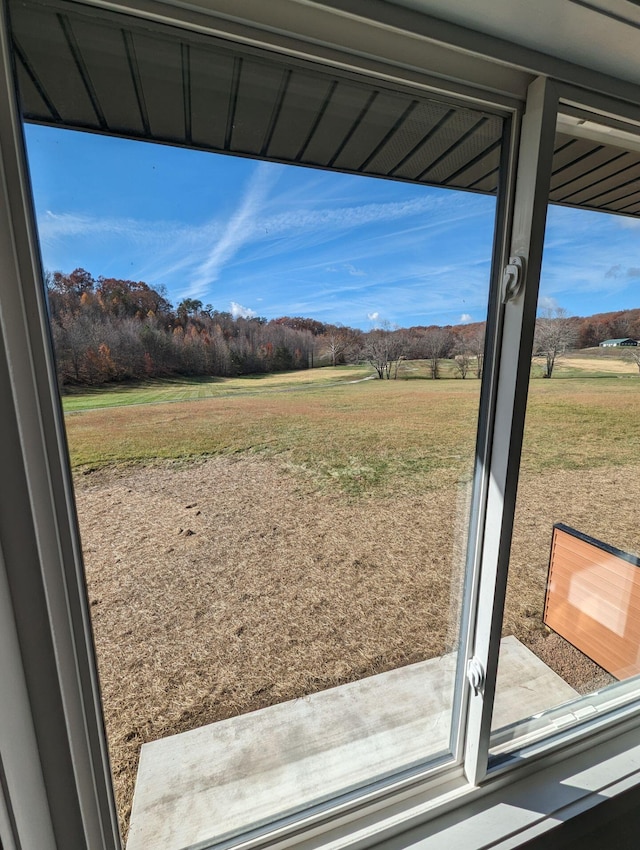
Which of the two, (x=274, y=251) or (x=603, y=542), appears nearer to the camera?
(x=274, y=251)

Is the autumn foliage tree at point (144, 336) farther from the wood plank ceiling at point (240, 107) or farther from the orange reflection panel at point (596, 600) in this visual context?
the orange reflection panel at point (596, 600)

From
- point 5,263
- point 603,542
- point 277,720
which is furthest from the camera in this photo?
point 603,542

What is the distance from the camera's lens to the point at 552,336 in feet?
3.05

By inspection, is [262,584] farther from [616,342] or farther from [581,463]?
[616,342]

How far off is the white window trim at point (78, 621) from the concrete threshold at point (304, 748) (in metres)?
0.06

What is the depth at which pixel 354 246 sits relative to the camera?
926 mm

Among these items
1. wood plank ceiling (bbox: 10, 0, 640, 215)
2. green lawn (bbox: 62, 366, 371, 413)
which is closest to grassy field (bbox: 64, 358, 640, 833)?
green lawn (bbox: 62, 366, 371, 413)

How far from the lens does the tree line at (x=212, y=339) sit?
0.63 m

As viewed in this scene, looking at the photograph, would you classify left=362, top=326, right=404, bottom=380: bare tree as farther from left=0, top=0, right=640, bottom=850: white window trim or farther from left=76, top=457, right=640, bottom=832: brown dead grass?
left=76, top=457, right=640, bottom=832: brown dead grass

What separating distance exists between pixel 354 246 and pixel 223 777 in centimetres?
129

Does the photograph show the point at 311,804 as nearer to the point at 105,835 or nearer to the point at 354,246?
the point at 105,835

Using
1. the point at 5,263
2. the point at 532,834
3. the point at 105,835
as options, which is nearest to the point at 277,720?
the point at 105,835

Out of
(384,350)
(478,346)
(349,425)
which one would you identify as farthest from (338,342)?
A: (478,346)

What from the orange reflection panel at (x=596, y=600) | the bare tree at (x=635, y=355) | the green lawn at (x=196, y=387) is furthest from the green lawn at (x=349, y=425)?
the orange reflection panel at (x=596, y=600)
